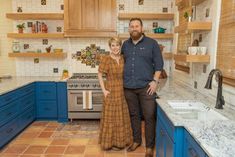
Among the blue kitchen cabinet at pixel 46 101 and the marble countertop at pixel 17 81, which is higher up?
the marble countertop at pixel 17 81

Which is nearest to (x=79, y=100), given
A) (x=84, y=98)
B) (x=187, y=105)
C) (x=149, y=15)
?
(x=84, y=98)

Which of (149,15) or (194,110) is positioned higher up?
(149,15)

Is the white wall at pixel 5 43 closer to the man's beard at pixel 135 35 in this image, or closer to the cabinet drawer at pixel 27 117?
the cabinet drawer at pixel 27 117

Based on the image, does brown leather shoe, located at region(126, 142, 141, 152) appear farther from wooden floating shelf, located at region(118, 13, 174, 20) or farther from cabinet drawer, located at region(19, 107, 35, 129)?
wooden floating shelf, located at region(118, 13, 174, 20)

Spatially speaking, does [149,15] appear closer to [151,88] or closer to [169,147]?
[151,88]

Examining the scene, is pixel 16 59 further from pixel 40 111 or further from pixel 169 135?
pixel 169 135

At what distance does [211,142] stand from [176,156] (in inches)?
17.7

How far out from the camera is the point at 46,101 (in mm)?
4059

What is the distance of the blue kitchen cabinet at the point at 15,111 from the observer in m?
2.98

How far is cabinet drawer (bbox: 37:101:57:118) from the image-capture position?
4.07 meters

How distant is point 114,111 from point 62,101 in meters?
1.48

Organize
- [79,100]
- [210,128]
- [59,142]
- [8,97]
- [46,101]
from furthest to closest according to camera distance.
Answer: [46,101]
[79,100]
[59,142]
[8,97]
[210,128]

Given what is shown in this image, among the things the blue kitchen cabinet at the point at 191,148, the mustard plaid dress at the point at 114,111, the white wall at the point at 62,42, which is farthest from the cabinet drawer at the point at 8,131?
the blue kitchen cabinet at the point at 191,148

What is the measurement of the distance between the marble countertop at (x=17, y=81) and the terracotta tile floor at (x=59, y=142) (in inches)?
29.8
